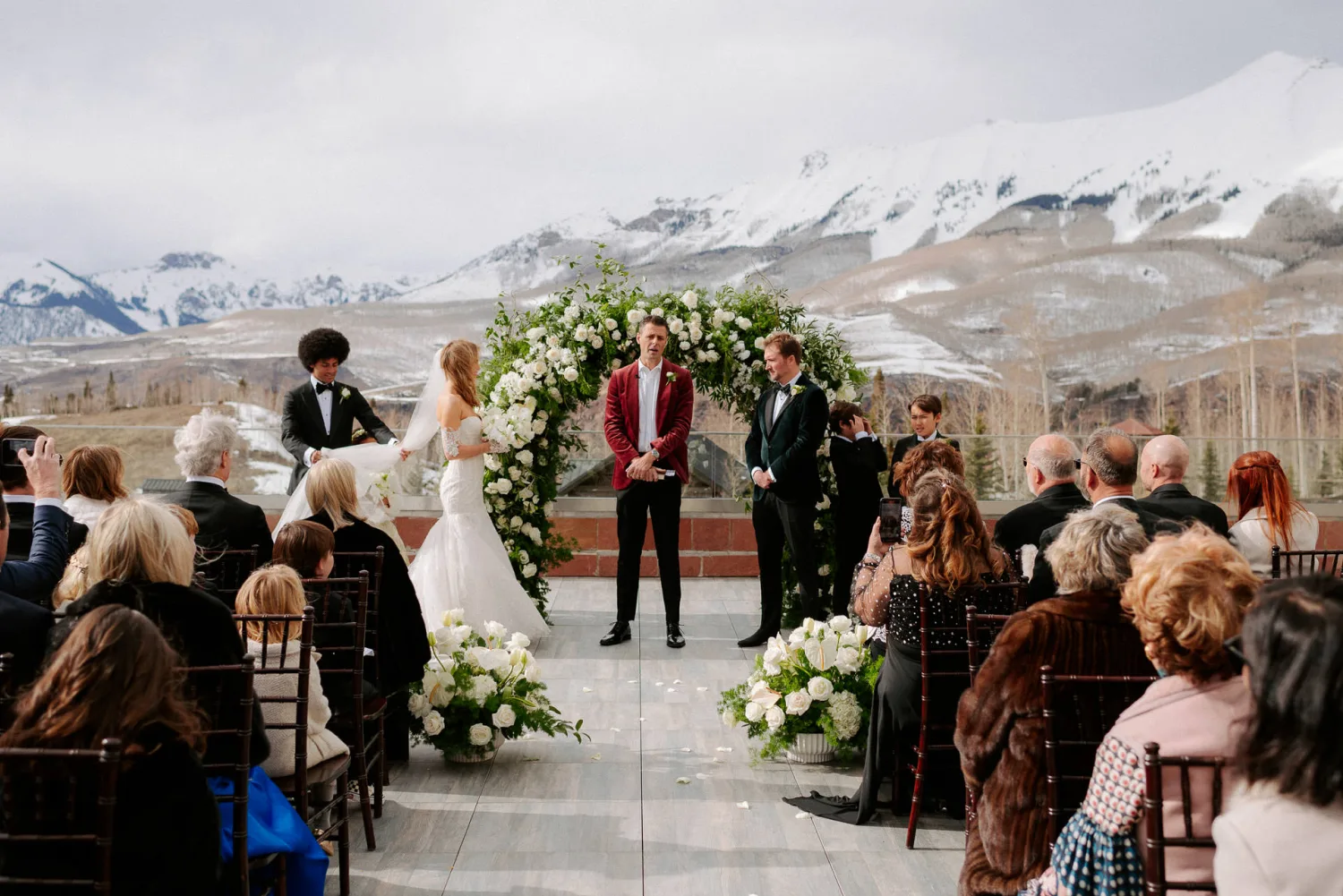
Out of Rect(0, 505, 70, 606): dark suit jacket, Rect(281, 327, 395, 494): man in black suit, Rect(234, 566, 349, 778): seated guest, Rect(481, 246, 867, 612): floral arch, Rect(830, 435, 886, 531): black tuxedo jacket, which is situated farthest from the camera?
Rect(481, 246, 867, 612): floral arch

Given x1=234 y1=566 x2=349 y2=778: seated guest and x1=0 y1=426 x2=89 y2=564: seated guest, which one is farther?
x1=0 y1=426 x2=89 y2=564: seated guest

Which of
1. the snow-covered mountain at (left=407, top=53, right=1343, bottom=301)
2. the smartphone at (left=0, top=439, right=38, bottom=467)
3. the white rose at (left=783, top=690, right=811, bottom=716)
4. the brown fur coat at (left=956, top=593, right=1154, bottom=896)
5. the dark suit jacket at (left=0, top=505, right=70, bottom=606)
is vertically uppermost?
the snow-covered mountain at (left=407, top=53, right=1343, bottom=301)

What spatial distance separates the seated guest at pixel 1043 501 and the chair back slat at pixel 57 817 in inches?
115

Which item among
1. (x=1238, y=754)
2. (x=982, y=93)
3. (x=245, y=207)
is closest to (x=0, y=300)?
(x=245, y=207)

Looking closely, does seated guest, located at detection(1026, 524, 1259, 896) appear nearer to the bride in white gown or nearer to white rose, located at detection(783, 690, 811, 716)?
white rose, located at detection(783, 690, 811, 716)

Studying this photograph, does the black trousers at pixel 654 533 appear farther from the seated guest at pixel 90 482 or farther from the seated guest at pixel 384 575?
the seated guest at pixel 90 482

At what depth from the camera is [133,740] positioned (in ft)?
5.98

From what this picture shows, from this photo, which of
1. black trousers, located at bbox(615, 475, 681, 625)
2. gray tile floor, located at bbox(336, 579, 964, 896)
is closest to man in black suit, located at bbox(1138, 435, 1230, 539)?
gray tile floor, located at bbox(336, 579, 964, 896)

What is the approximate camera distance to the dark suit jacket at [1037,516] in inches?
156

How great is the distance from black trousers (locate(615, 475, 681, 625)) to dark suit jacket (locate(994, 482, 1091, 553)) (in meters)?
2.41

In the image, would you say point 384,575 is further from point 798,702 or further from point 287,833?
point 798,702

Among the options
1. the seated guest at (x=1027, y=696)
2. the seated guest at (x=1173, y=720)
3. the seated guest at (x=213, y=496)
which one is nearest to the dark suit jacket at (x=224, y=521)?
the seated guest at (x=213, y=496)

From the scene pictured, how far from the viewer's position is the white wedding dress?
6.00 meters

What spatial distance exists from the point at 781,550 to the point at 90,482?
12.6 feet
